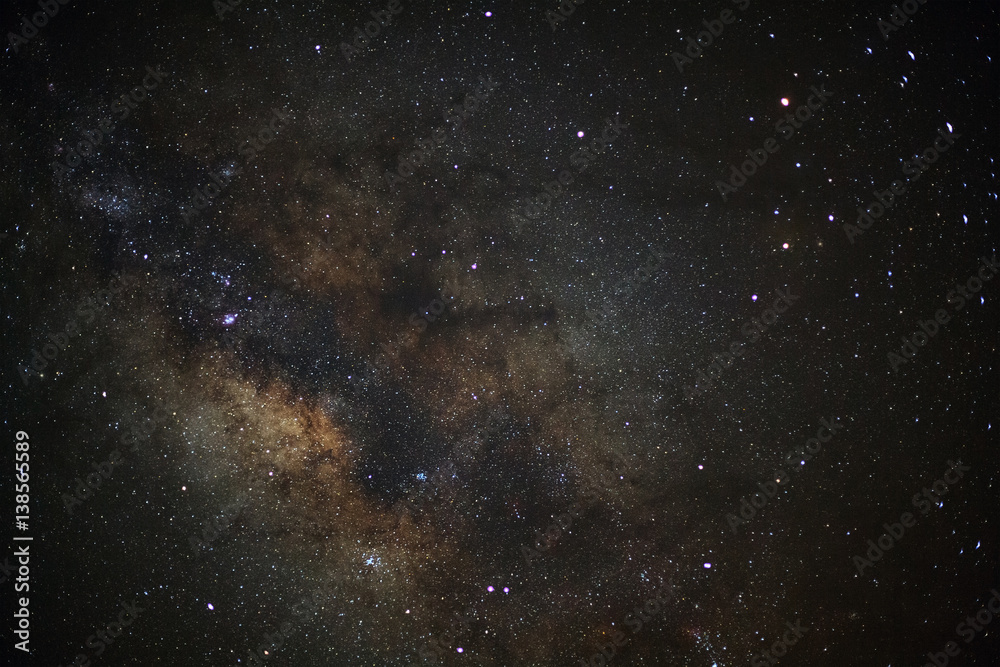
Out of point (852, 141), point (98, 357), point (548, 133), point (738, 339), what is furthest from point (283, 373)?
point (852, 141)

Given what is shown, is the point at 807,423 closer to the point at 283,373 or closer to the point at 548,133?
the point at 548,133

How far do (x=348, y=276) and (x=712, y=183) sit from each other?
1180mm

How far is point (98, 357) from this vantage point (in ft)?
5.01

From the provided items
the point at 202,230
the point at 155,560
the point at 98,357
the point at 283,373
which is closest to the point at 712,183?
the point at 283,373

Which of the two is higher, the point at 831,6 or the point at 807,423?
the point at 831,6

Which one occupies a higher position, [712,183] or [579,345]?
[712,183]

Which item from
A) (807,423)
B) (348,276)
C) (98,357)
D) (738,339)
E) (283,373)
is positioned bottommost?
(807,423)

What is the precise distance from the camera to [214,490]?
4.90 feet

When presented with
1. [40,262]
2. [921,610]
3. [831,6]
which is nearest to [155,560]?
[40,262]

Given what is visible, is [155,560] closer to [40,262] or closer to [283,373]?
[283,373]

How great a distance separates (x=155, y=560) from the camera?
5.00ft

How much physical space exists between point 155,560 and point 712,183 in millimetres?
2177

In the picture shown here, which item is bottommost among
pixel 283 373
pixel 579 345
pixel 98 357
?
pixel 579 345

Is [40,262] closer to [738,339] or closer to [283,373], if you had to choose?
[283,373]
